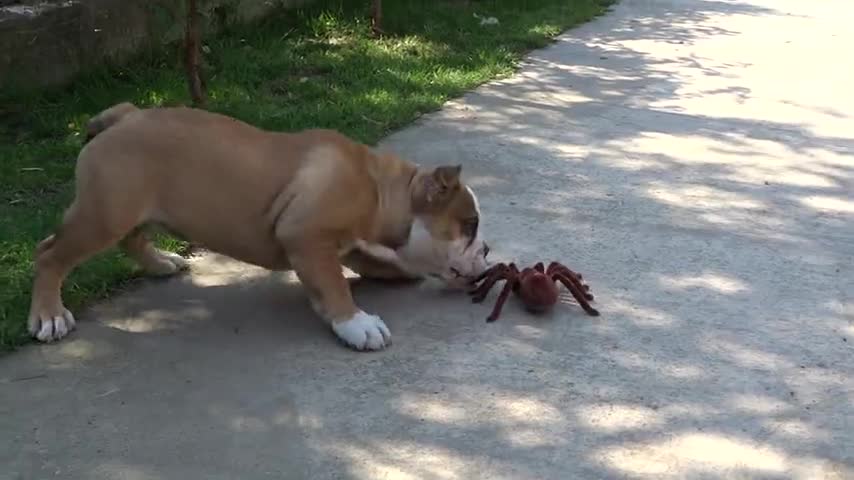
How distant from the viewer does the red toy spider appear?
12.2 ft

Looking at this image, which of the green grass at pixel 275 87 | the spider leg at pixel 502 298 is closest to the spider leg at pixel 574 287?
the spider leg at pixel 502 298

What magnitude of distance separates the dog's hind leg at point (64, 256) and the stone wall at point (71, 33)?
2.69m

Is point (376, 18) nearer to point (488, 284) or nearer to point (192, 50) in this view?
point (192, 50)

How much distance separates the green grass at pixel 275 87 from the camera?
4.07 meters

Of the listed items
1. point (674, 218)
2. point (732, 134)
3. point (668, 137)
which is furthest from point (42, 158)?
point (732, 134)

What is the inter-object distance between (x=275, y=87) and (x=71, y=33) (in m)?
1.19

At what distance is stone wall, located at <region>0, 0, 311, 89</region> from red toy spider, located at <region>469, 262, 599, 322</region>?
10.6 feet

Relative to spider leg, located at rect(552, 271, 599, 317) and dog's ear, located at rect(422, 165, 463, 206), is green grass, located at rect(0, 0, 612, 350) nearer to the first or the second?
dog's ear, located at rect(422, 165, 463, 206)

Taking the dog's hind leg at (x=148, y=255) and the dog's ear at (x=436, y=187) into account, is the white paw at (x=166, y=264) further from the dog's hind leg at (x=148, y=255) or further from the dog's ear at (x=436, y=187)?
the dog's ear at (x=436, y=187)

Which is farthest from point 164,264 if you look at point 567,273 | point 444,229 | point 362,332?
point 567,273

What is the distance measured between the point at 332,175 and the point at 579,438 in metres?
1.19

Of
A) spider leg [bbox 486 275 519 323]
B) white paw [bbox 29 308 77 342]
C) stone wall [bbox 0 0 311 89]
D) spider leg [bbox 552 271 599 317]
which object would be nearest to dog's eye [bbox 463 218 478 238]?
spider leg [bbox 486 275 519 323]

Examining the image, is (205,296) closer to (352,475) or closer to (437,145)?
(352,475)

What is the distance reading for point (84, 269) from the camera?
12.6ft
